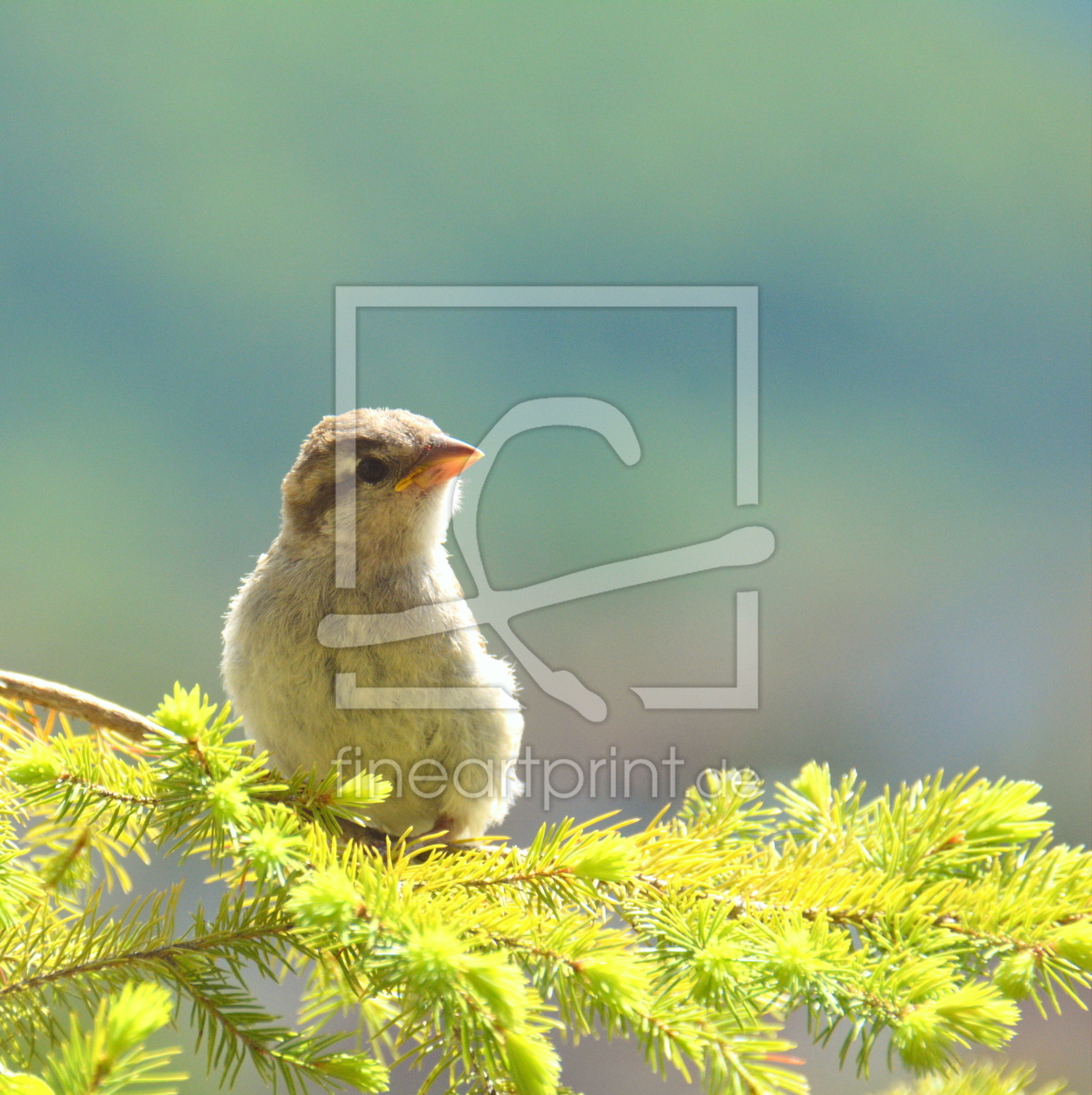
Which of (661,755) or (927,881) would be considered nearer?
(927,881)

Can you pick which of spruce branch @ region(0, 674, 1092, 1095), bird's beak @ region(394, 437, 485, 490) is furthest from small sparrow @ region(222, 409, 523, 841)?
spruce branch @ region(0, 674, 1092, 1095)

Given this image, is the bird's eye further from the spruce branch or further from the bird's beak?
the spruce branch

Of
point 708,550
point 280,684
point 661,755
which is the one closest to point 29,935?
point 280,684

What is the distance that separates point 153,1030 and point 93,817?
1.03 ft

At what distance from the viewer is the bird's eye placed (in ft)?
4.95

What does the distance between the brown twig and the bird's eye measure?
537 mm

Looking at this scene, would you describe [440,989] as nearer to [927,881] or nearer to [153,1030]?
[153,1030]

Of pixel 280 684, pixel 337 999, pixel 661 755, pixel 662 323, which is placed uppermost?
pixel 662 323

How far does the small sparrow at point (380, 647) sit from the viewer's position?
132 centimetres

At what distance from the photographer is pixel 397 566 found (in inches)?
58.1

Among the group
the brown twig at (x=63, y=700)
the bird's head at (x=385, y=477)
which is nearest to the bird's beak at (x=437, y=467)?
the bird's head at (x=385, y=477)

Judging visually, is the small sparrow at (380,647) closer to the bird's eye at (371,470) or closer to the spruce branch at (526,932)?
the bird's eye at (371,470)

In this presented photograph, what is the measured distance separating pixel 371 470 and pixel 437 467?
0.33 feet

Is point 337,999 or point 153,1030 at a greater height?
point 153,1030
